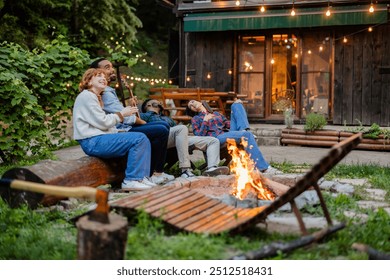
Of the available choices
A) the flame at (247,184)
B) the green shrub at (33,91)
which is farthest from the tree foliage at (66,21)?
the flame at (247,184)

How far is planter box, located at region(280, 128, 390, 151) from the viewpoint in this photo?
11.4 metres

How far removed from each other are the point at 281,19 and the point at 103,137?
27.3 ft

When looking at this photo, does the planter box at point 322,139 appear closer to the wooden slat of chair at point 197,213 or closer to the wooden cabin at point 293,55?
the wooden cabin at point 293,55

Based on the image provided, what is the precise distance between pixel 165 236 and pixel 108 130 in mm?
2474

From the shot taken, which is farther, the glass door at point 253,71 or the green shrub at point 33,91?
the glass door at point 253,71

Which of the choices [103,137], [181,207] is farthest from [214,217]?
[103,137]

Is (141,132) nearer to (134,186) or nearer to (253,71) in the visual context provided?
(134,186)

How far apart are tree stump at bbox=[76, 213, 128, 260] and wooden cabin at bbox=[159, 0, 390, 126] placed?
10489mm

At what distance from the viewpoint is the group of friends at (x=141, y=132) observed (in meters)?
6.37

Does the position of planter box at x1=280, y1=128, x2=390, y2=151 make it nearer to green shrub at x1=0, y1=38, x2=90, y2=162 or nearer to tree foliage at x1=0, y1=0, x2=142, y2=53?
green shrub at x1=0, y1=38, x2=90, y2=162

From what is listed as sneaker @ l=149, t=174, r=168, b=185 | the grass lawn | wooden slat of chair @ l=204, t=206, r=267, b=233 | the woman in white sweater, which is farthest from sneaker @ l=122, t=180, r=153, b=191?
wooden slat of chair @ l=204, t=206, r=267, b=233

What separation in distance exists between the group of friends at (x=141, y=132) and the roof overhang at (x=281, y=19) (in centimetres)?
596

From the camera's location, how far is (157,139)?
281 inches

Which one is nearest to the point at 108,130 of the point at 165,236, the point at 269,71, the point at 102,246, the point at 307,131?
the point at 165,236
